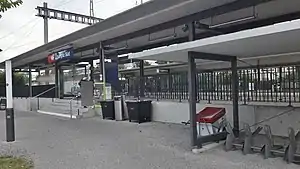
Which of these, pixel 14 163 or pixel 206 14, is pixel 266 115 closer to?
pixel 206 14

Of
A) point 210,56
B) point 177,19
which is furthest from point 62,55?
point 210,56

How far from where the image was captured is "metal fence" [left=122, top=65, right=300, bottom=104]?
8680 mm

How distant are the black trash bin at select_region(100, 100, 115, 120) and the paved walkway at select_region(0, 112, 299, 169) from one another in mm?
2834

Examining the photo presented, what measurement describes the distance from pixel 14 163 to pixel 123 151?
2.42 m

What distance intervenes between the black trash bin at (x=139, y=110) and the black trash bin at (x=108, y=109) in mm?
1312

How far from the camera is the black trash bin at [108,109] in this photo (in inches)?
552

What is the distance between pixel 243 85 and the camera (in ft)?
32.6

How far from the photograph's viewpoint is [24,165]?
6.29 m

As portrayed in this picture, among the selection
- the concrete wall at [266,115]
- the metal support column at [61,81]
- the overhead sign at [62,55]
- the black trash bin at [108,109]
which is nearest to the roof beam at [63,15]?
the metal support column at [61,81]

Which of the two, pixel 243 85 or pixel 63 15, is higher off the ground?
pixel 63 15

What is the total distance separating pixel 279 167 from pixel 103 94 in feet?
35.7

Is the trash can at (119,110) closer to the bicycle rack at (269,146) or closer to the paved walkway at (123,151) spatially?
the paved walkway at (123,151)

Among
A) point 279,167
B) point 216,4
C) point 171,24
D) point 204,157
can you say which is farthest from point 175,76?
Answer: point 279,167

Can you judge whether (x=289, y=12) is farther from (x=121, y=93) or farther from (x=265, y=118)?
(x=121, y=93)
